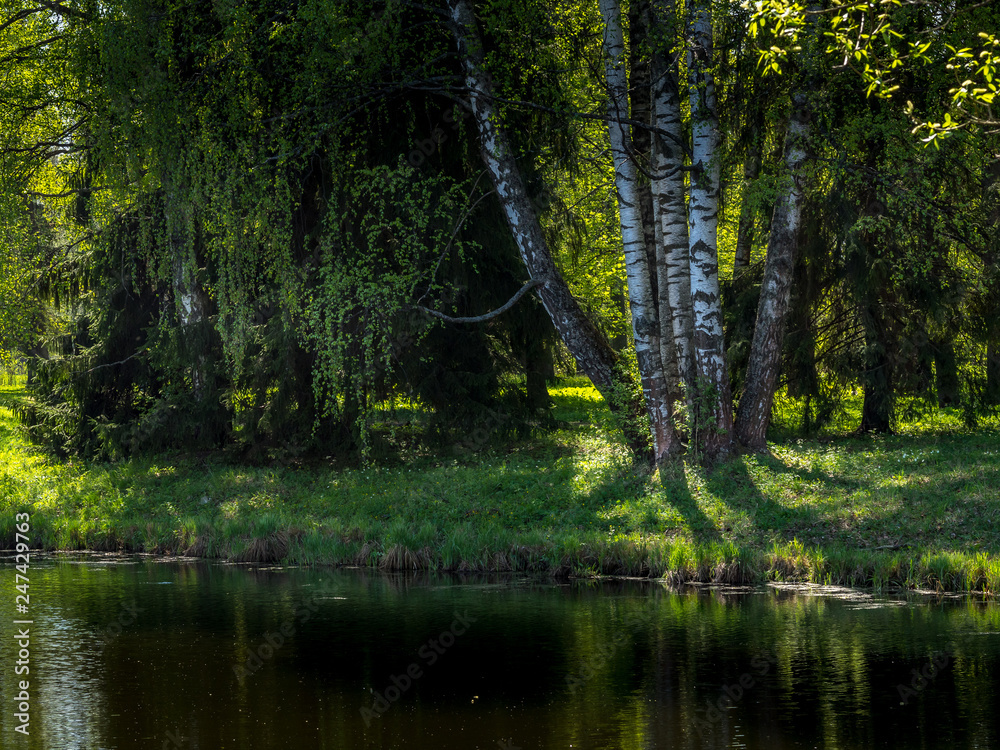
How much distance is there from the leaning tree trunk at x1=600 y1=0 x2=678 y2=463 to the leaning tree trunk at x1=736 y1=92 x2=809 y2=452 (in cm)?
148

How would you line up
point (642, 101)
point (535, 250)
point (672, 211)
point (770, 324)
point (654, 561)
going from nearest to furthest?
1. point (654, 561)
2. point (672, 211)
3. point (535, 250)
4. point (770, 324)
5. point (642, 101)

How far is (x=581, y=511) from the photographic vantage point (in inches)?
543

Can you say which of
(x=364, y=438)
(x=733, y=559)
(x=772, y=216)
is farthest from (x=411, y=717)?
(x=772, y=216)

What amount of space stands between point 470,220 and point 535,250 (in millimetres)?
2869

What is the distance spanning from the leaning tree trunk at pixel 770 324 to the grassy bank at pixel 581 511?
614 millimetres

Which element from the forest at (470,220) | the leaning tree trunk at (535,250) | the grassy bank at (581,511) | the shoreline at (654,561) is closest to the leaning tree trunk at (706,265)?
the forest at (470,220)

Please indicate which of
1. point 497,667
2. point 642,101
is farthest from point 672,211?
point 497,667

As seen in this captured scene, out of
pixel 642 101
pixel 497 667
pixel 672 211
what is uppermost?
pixel 642 101

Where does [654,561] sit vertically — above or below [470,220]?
below

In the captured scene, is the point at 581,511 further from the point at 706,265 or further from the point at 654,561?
the point at 706,265

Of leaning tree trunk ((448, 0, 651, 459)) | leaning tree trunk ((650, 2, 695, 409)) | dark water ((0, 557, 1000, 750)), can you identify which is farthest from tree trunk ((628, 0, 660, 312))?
dark water ((0, 557, 1000, 750))

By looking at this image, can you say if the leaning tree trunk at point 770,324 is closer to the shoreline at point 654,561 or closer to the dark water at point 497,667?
the shoreline at point 654,561

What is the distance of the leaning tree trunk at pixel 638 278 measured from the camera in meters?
14.3

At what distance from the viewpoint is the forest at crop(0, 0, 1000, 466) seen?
47.1 ft
